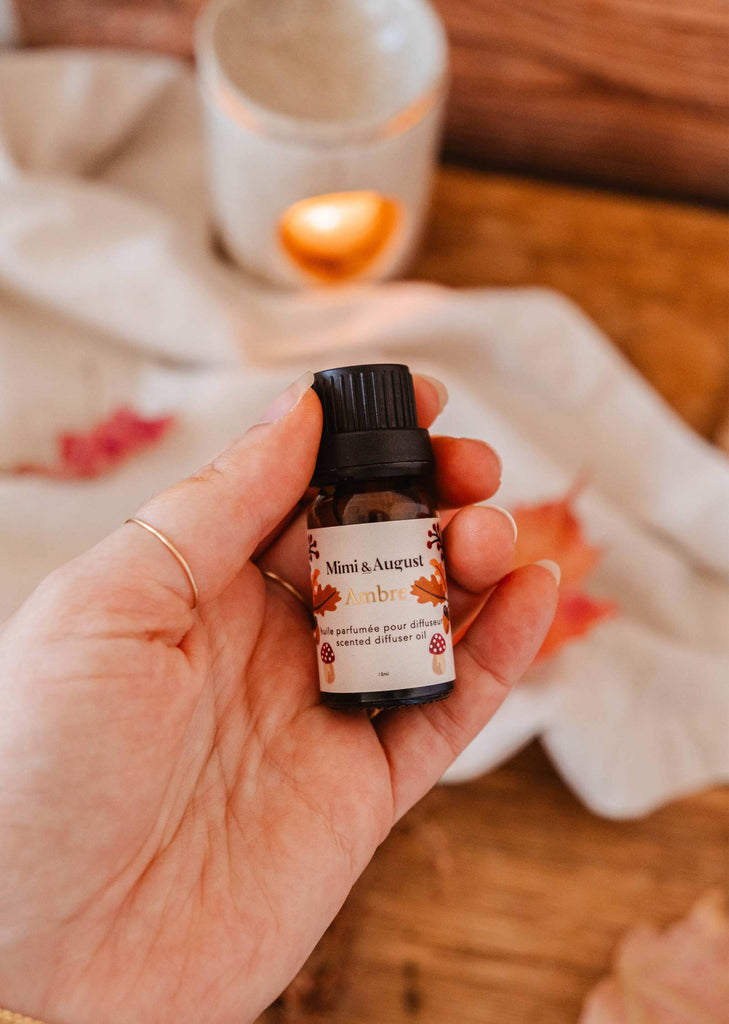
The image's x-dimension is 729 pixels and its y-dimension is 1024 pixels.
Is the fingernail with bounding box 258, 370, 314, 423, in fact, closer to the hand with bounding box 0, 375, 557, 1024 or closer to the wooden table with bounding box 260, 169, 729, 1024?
the hand with bounding box 0, 375, 557, 1024

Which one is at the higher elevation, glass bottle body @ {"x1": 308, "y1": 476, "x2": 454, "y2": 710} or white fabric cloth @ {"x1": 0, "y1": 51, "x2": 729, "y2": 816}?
glass bottle body @ {"x1": 308, "y1": 476, "x2": 454, "y2": 710}

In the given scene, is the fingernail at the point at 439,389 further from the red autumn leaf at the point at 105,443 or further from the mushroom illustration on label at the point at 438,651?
the red autumn leaf at the point at 105,443

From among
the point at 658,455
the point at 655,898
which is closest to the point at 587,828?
the point at 655,898

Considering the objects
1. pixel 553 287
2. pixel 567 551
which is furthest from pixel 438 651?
pixel 553 287

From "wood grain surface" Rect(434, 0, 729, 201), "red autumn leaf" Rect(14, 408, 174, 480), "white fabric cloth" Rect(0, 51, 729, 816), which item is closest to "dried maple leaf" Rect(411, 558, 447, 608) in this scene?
"white fabric cloth" Rect(0, 51, 729, 816)

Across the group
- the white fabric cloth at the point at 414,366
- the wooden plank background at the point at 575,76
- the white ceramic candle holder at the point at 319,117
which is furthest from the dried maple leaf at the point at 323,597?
the wooden plank background at the point at 575,76

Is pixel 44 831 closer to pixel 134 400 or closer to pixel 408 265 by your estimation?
pixel 134 400
